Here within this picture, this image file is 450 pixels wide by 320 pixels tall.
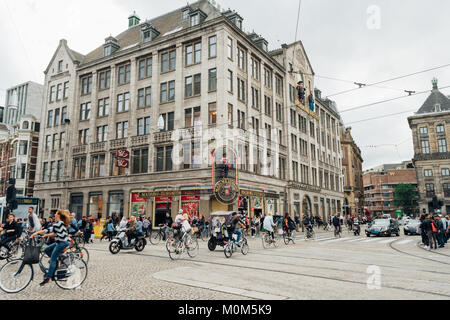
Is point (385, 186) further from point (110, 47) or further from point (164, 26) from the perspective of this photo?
point (110, 47)

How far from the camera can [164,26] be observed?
118ft

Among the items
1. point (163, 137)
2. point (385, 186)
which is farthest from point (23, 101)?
point (385, 186)

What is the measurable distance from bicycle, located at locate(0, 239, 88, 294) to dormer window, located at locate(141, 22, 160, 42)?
31444 millimetres

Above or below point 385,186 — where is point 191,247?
below

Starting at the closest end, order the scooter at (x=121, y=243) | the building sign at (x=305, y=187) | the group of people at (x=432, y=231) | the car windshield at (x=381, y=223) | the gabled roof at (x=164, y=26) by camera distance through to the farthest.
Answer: the scooter at (x=121, y=243) < the group of people at (x=432, y=231) < the car windshield at (x=381, y=223) < the gabled roof at (x=164, y=26) < the building sign at (x=305, y=187)

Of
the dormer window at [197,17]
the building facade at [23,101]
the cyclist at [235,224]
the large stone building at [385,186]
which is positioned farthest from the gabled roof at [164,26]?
the large stone building at [385,186]

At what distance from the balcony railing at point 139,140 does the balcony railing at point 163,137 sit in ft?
4.41

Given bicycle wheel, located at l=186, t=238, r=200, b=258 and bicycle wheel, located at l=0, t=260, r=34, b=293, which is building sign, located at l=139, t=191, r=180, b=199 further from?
bicycle wheel, located at l=0, t=260, r=34, b=293

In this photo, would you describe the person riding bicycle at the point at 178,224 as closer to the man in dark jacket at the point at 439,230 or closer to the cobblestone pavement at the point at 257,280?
the cobblestone pavement at the point at 257,280

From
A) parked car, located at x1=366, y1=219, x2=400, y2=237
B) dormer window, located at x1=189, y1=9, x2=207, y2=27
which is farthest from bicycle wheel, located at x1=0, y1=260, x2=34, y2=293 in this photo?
dormer window, located at x1=189, y1=9, x2=207, y2=27

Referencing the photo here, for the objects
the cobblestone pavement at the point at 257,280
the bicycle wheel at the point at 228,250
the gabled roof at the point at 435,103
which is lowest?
the cobblestone pavement at the point at 257,280

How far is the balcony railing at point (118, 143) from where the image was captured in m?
33.3

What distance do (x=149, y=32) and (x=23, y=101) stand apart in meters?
63.3

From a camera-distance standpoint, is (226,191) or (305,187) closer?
(226,191)
